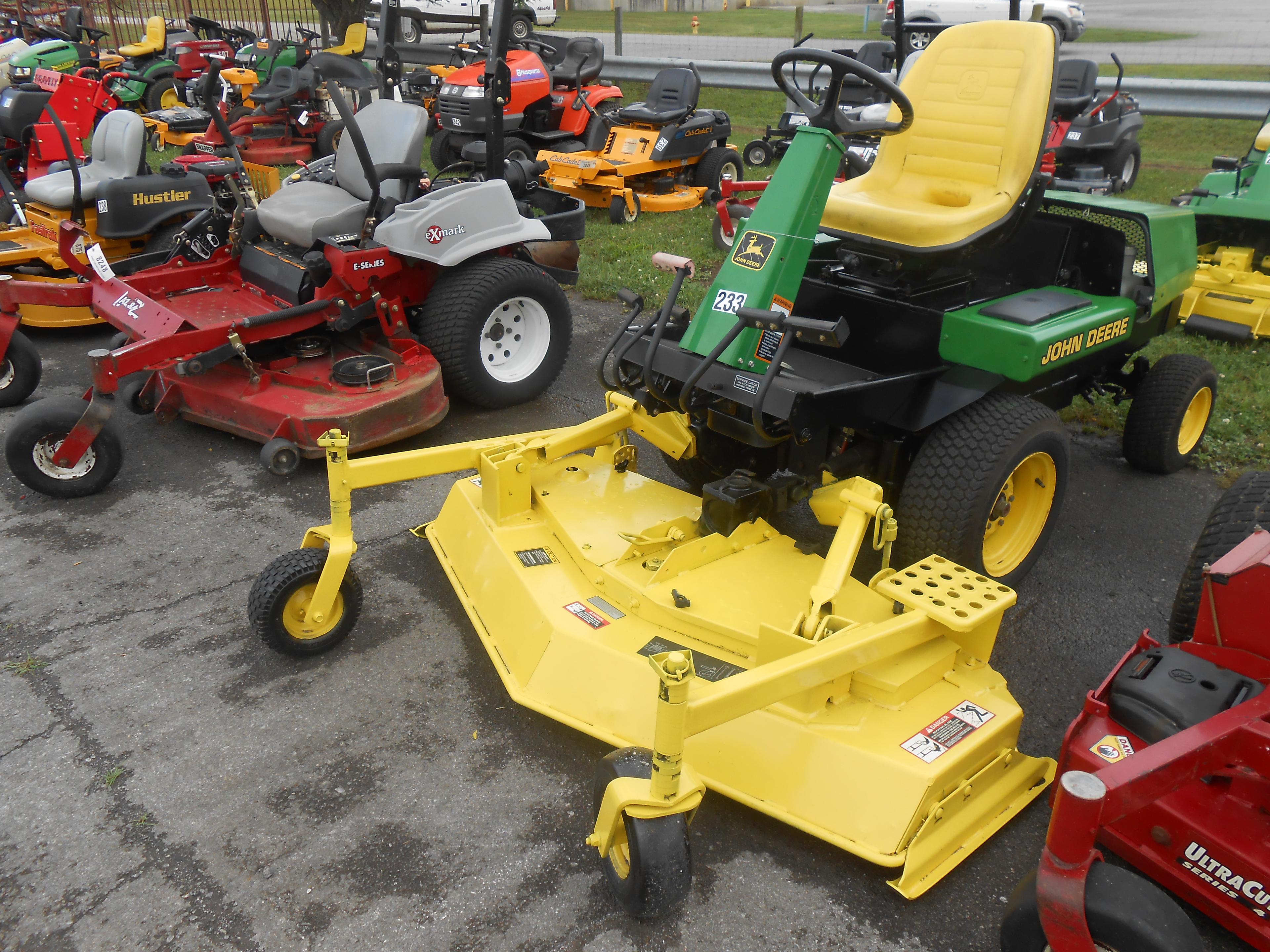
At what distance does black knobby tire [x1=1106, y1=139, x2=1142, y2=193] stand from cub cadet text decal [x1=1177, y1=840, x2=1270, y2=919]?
7.89 m

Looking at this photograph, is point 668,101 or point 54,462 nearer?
point 54,462

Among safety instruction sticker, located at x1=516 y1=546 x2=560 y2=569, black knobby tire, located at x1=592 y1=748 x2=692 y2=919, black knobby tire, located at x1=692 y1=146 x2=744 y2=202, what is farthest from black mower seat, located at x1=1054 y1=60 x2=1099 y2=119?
black knobby tire, located at x1=592 y1=748 x2=692 y2=919

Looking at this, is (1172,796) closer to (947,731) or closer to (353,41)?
(947,731)

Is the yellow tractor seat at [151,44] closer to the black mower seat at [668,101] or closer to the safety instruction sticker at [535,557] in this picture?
the black mower seat at [668,101]

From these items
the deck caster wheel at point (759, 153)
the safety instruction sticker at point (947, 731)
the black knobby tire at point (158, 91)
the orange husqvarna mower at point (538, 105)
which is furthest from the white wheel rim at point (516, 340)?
the black knobby tire at point (158, 91)

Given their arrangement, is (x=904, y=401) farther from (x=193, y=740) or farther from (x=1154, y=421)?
(x=193, y=740)

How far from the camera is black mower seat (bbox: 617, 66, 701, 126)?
8492mm

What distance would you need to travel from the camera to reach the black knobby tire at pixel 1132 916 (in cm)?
163

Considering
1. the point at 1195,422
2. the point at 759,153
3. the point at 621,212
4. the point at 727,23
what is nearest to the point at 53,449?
the point at 1195,422

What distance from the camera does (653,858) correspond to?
1.91m

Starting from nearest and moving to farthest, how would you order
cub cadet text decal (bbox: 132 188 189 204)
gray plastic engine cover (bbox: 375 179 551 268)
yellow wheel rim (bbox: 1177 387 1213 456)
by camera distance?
yellow wheel rim (bbox: 1177 387 1213 456) → gray plastic engine cover (bbox: 375 179 551 268) → cub cadet text decal (bbox: 132 188 189 204)

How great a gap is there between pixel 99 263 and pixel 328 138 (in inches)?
262

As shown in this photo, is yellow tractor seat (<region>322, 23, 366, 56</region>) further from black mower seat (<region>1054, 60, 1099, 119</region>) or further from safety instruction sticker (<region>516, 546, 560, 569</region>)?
safety instruction sticker (<region>516, 546, 560, 569</region>)

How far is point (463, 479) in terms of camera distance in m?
3.42
